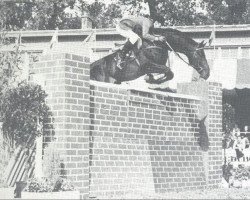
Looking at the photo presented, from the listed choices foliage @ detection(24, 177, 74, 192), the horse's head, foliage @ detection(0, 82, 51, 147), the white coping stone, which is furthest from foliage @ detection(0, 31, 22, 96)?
the horse's head

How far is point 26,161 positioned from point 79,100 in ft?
4.54

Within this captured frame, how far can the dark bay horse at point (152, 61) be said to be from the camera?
14.2 m

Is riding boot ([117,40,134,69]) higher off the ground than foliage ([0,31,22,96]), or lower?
higher

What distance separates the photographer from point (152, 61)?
46.9ft

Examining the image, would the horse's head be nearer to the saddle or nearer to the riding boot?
the saddle

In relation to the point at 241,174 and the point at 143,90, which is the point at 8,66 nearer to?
the point at 143,90

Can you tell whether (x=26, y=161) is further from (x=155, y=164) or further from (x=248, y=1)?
(x=248, y=1)

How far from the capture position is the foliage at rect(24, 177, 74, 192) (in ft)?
28.4

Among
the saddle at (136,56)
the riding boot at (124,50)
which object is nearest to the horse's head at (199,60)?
the saddle at (136,56)

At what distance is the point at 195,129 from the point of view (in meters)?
13.5

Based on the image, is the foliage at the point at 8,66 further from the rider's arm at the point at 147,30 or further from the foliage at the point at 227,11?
the foliage at the point at 227,11

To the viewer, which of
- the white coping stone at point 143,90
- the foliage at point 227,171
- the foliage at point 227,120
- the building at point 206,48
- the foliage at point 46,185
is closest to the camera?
the foliage at point 46,185

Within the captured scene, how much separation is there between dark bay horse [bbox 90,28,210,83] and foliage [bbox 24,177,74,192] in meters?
5.81

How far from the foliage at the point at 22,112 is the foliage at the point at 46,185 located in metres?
0.98
